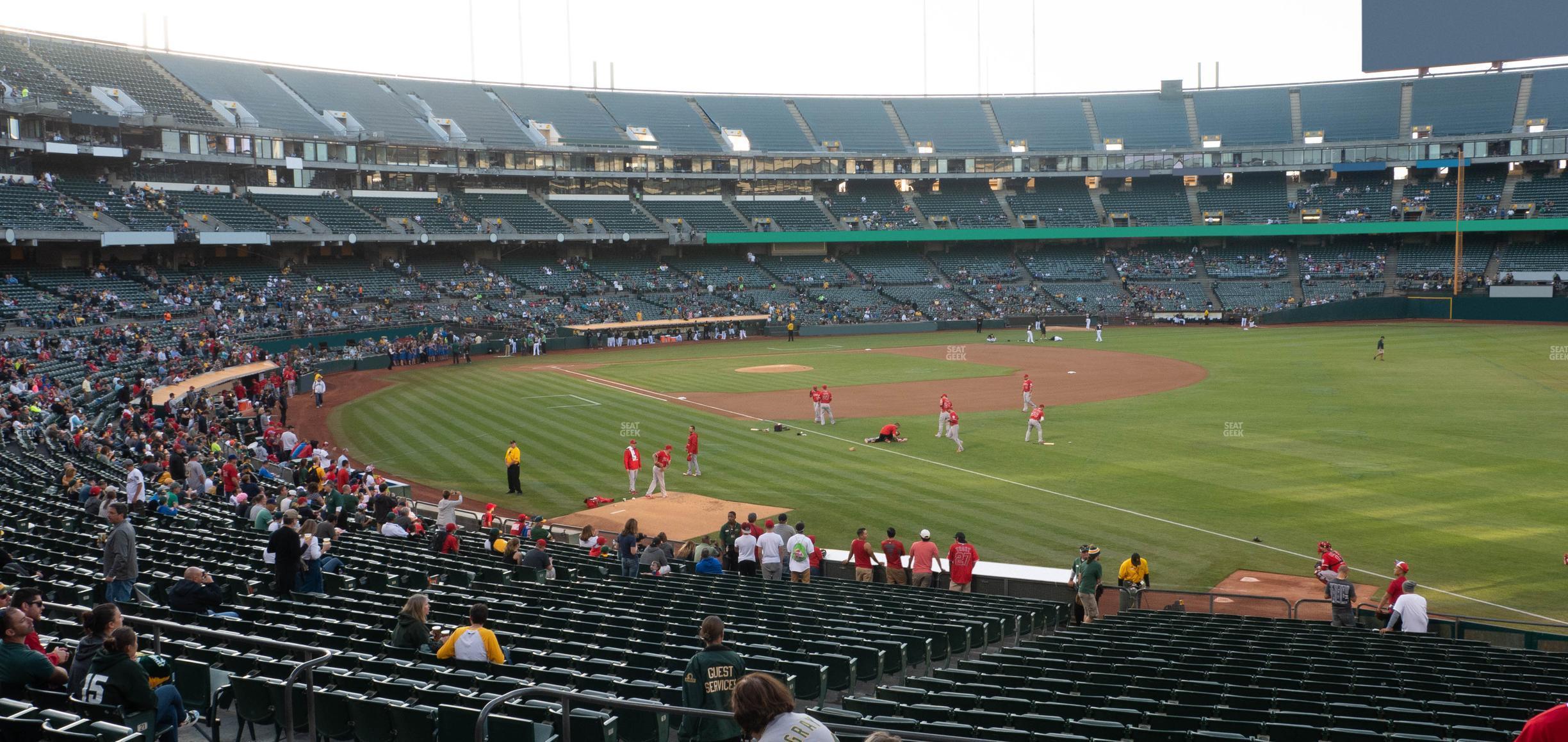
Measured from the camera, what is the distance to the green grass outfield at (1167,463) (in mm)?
21531

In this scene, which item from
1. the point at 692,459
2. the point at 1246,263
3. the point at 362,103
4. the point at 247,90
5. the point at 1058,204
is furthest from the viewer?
the point at 1058,204

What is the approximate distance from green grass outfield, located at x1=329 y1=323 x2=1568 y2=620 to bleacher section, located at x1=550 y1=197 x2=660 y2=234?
111ft

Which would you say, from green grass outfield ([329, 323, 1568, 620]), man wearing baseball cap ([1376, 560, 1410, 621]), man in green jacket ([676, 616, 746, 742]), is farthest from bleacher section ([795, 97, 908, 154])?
man in green jacket ([676, 616, 746, 742])

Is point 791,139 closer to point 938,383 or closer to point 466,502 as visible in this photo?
point 938,383

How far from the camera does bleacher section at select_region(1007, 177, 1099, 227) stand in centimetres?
9325

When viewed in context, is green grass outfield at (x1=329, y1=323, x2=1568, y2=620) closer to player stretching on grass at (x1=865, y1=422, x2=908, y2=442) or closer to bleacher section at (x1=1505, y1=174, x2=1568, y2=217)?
player stretching on grass at (x1=865, y1=422, x2=908, y2=442)

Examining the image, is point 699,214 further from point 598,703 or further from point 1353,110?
point 598,703

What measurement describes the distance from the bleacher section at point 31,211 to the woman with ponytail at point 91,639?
53408mm

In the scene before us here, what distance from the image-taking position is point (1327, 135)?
9144 cm

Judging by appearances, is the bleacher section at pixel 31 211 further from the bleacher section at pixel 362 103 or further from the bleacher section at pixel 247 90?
the bleacher section at pixel 362 103

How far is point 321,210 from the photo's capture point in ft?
235

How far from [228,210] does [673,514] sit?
52398 millimetres

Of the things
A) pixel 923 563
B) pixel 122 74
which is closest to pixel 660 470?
pixel 923 563

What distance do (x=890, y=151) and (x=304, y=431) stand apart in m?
68.4
